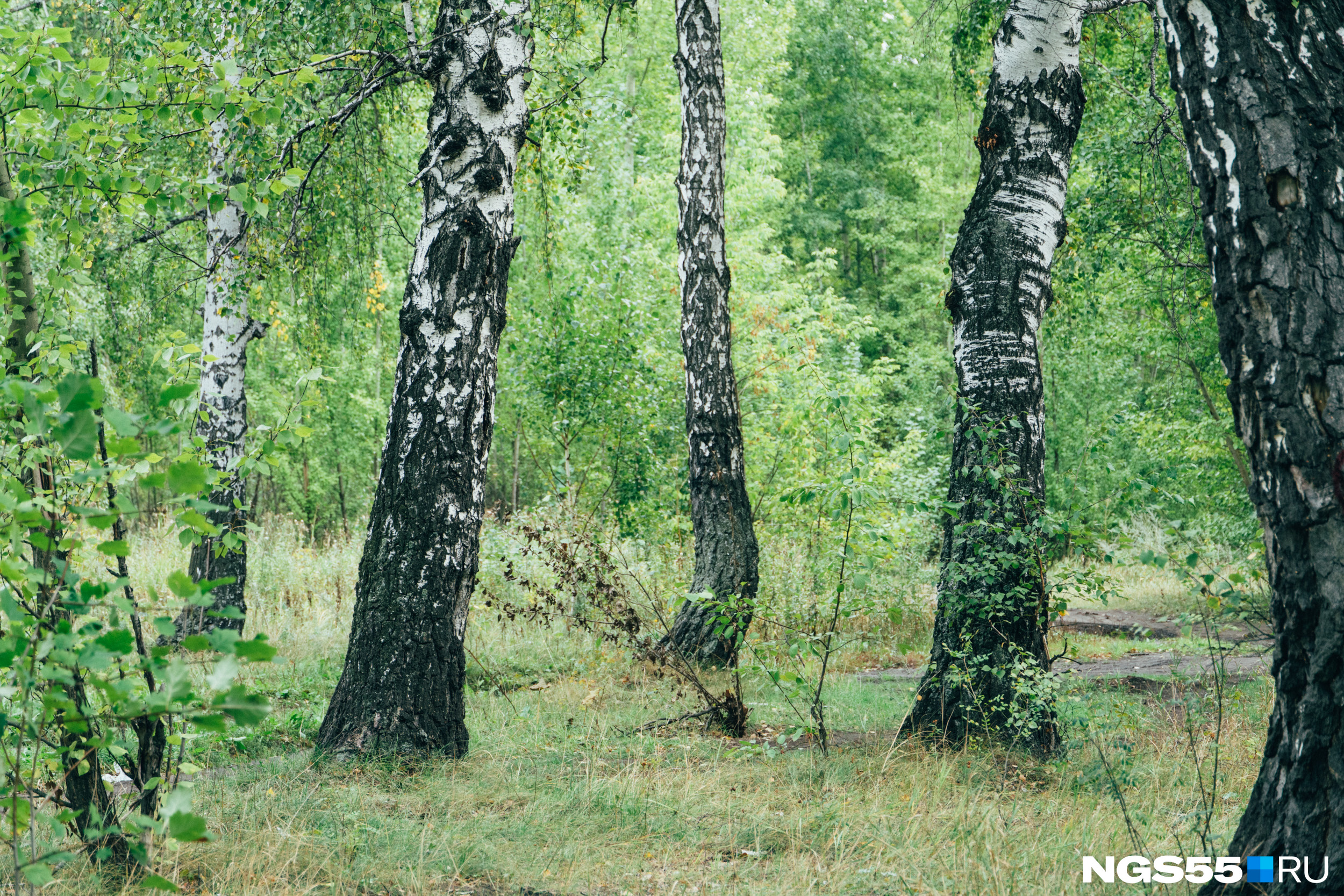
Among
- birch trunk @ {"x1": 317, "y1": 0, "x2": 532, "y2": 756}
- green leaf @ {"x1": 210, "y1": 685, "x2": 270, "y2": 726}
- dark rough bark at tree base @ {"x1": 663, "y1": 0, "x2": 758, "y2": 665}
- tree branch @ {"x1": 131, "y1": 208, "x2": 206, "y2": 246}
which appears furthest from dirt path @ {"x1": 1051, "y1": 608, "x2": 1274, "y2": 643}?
green leaf @ {"x1": 210, "y1": 685, "x2": 270, "y2": 726}

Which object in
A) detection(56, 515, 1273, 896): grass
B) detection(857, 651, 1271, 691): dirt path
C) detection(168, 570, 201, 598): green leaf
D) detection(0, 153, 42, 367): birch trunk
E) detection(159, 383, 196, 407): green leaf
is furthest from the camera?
detection(857, 651, 1271, 691): dirt path

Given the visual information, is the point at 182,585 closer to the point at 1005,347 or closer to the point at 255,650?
the point at 255,650

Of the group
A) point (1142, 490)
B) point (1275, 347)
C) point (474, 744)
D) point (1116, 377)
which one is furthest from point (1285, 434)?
point (1116, 377)

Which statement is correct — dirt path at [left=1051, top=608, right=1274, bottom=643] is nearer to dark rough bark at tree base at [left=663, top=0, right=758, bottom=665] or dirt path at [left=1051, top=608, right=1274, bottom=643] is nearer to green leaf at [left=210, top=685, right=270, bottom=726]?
dark rough bark at tree base at [left=663, top=0, right=758, bottom=665]

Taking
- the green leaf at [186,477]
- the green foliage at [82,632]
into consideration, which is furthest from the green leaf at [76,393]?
the green leaf at [186,477]

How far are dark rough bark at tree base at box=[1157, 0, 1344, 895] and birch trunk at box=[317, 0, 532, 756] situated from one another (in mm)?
3288

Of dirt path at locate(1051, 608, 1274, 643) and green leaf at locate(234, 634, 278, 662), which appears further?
dirt path at locate(1051, 608, 1274, 643)

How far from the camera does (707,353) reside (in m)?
7.02

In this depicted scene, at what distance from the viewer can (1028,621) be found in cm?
449

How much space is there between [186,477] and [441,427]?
110 inches

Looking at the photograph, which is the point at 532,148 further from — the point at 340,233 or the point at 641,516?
the point at 641,516

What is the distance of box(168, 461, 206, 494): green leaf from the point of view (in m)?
1.71

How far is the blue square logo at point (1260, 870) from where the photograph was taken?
2.15 metres

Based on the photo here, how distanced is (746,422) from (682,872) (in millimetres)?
10898
